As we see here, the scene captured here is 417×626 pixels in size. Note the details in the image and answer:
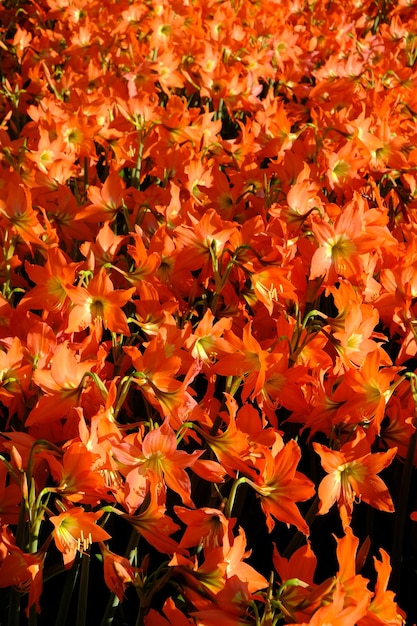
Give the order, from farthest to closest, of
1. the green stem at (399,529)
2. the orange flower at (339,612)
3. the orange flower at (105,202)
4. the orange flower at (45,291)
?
1. the orange flower at (105,202)
2. the orange flower at (45,291)
3. the green stem at (399,529)
4. the orange flower at (339,612)

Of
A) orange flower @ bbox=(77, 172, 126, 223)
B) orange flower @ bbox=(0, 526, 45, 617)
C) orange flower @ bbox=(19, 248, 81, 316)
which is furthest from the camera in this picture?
orange flower @ bbox=(77, 172, 126, 223)

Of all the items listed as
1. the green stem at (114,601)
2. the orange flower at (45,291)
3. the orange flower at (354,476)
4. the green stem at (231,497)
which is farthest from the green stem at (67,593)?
the orange flower at (45,291)

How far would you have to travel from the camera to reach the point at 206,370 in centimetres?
192

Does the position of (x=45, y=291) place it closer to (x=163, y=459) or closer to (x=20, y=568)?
(x=163, y=459)

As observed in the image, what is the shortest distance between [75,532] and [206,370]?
594 mm

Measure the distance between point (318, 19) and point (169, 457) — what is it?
4.86 meters

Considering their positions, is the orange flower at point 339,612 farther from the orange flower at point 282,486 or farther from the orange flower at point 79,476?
the orange flower at point 79,476

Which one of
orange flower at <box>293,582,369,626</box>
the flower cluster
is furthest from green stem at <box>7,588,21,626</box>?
orange flower at <box>293,582,369,626</box>

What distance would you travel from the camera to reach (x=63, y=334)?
1.98 m

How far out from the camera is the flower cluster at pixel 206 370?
1.45 metres

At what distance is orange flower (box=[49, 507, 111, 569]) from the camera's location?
56.0 inches

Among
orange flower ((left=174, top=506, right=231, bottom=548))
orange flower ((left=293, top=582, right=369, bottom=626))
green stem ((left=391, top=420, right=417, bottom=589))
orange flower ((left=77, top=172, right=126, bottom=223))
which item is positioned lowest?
green stem ((left=391, top=420, right=417, bottom=589))

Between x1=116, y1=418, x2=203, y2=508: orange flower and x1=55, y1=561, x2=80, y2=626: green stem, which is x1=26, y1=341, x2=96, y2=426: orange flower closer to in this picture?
x1=116, y1=418, x2=203, y2=508: orange flower

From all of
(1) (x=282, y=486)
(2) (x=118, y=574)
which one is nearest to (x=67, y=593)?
(2) (x=118, y=574)
